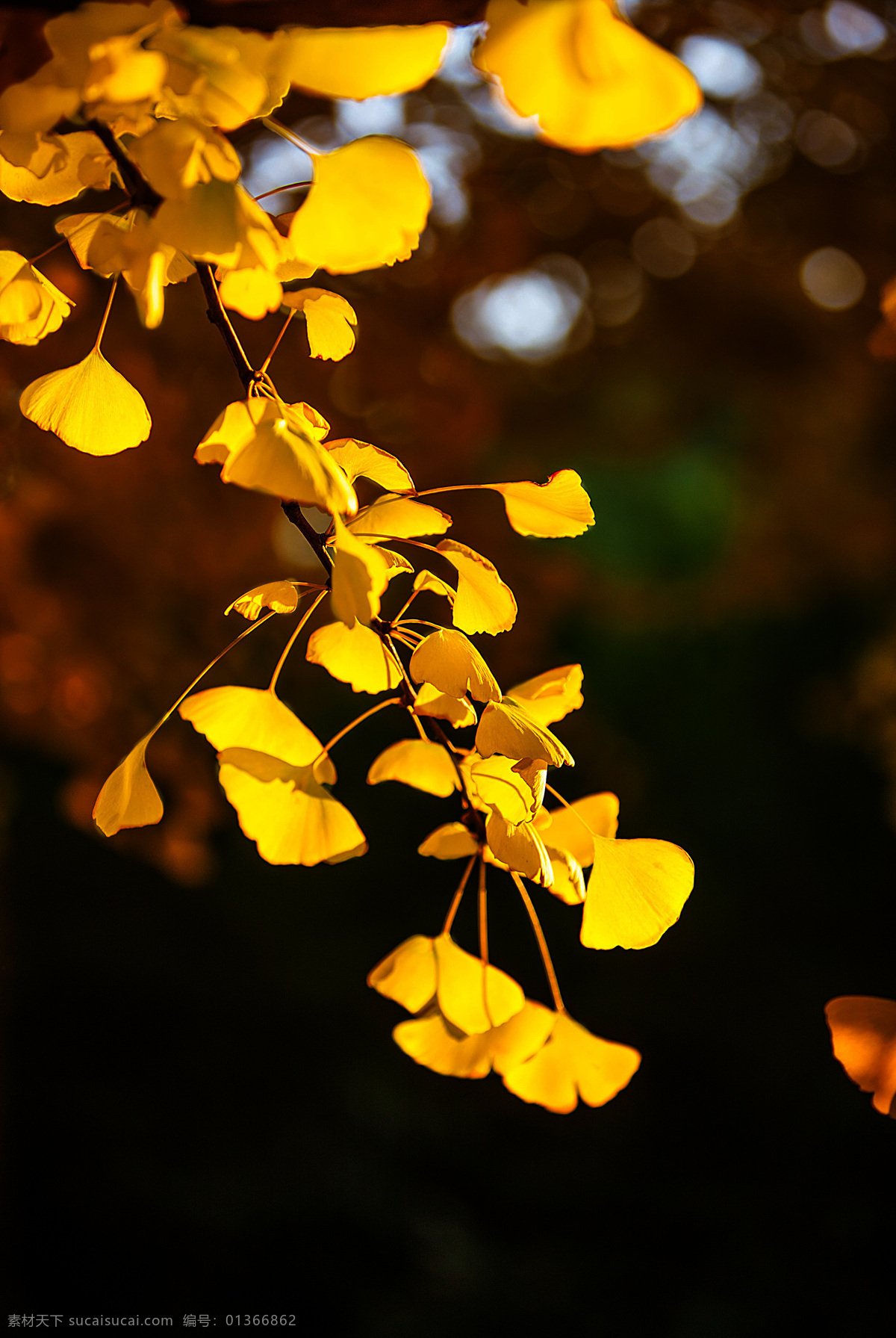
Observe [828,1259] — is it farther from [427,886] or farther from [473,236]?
[473,236]

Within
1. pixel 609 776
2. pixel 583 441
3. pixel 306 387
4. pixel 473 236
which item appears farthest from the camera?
pixel 583 441

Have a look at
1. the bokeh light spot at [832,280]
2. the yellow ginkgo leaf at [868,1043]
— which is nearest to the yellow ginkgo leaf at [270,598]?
the yellow ginkgo leaf at [868,1043]

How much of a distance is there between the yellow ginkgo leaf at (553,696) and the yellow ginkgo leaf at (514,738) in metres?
0.08

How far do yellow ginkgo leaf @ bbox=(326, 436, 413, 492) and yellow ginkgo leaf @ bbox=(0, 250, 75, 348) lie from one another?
0.14 m

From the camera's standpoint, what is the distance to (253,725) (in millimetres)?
481

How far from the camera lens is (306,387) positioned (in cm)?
133

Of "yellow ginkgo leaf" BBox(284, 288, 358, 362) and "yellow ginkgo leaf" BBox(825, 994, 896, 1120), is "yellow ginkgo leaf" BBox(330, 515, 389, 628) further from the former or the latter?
"yellow ginkgo leaf" BBox(825, 994, 896, 1120)

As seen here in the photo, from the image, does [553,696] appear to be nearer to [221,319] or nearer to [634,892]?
[634,892]

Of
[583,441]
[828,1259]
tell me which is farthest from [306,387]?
[583,441]

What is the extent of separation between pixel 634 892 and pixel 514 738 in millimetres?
116

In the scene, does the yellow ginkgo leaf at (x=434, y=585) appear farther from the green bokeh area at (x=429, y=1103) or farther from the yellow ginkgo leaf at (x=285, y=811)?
the green bokeh area at (x=429, y=1103)

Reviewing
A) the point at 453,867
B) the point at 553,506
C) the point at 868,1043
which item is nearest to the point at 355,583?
the point at 553,506

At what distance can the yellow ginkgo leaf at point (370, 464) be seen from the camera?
1.50ft

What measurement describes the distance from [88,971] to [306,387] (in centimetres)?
203
